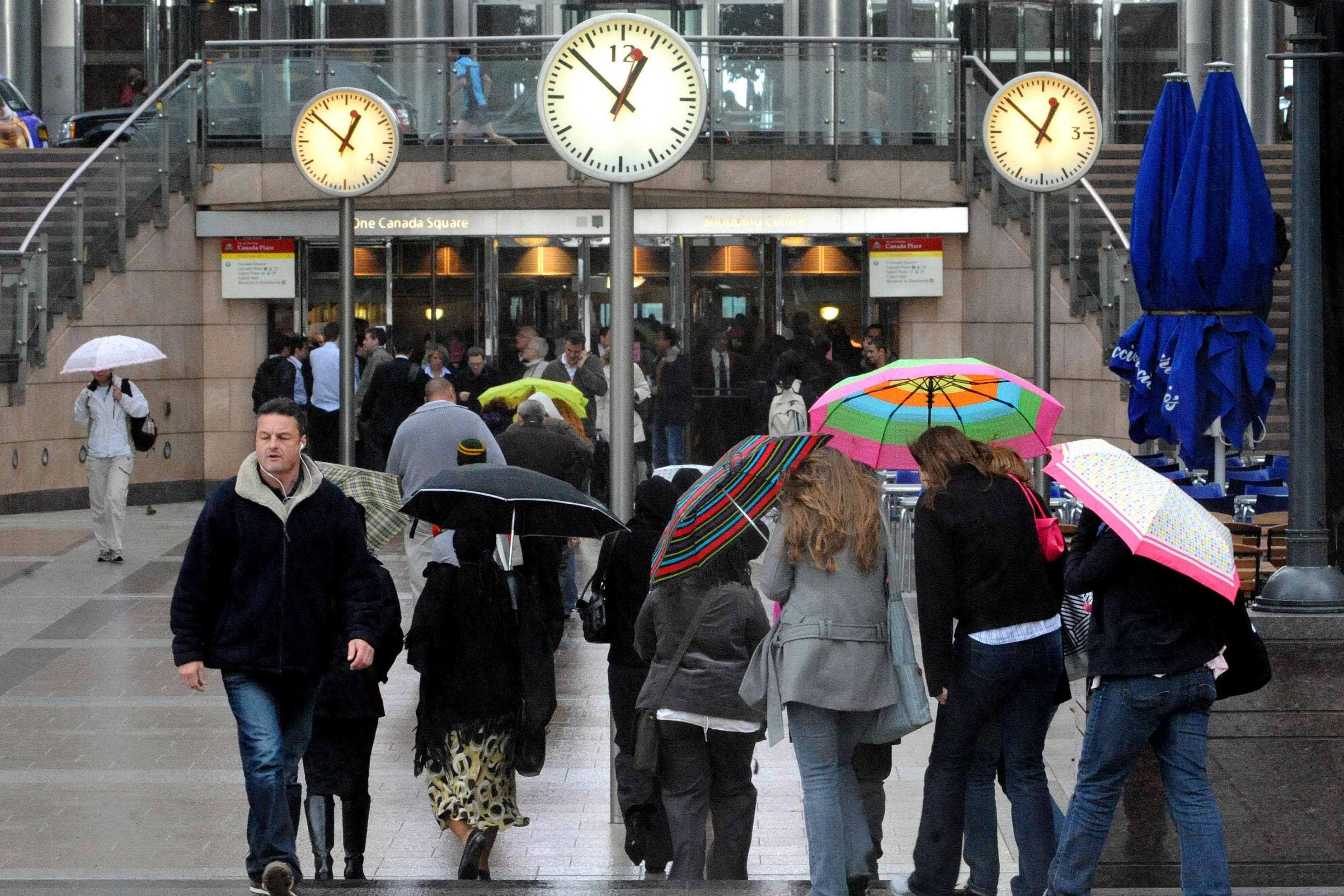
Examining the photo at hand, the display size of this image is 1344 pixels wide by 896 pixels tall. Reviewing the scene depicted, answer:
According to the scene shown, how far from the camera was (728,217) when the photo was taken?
23516mm

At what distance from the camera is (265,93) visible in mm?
22625

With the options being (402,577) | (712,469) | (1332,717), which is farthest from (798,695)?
(402,577)

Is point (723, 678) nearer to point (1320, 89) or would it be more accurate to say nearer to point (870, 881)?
point (870, 881)

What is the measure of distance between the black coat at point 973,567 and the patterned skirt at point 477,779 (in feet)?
6.13

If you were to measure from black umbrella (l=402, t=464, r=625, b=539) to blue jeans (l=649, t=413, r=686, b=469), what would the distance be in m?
14.5

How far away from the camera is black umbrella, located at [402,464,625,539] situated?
7078 millimetres

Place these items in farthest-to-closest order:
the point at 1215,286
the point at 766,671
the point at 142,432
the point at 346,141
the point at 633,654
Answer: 1. the point at 142,432
2. the point at 346,141
3. the point at 1215,286
4. the point at 633,654
5. the point at 766,671

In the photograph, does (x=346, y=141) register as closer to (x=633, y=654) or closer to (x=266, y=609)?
(x=633, y=654)

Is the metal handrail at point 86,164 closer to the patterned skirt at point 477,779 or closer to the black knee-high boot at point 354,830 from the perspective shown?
the black knee-high boot at point 354,830

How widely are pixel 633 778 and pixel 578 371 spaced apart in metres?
11.0

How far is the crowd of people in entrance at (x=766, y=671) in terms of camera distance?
5.87 meters

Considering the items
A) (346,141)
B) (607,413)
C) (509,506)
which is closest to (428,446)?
(346,141)

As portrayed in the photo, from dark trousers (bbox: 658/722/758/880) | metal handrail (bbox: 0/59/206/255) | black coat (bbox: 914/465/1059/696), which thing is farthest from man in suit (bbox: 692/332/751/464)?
black coat (bbox: 914/465/1059/696)

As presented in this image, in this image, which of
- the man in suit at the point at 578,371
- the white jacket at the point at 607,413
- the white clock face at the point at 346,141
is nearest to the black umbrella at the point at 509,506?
the white clock face at the point at 346,141
